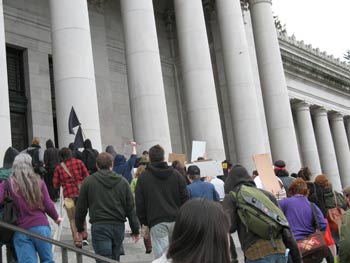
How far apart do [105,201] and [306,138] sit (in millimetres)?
32831

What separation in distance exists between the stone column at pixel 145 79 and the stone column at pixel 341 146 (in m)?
29.5

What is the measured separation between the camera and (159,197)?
762cm

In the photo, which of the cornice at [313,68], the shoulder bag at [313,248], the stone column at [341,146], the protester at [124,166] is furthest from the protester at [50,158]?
the stone column at [341,146]

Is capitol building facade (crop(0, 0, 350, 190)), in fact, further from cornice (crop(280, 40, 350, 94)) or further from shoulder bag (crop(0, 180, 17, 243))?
cornice (crop(280, 40, 350, 94))

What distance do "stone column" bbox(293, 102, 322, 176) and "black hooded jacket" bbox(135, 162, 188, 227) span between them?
31.1m

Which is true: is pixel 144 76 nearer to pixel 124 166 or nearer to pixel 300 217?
pixel 124 166

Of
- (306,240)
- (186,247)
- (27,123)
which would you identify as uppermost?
(27,123)

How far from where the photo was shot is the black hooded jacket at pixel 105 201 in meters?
7.46

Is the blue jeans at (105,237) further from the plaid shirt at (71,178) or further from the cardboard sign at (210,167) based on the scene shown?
the cardboard sign at (210,167)

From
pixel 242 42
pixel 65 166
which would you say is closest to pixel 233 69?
pixel 242 42

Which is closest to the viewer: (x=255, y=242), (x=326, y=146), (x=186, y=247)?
(x=186, y=247)

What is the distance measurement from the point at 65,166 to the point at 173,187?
3104 millimetres

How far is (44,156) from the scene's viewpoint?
1301 cm

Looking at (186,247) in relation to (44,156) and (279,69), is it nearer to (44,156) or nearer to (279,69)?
(44,156)
